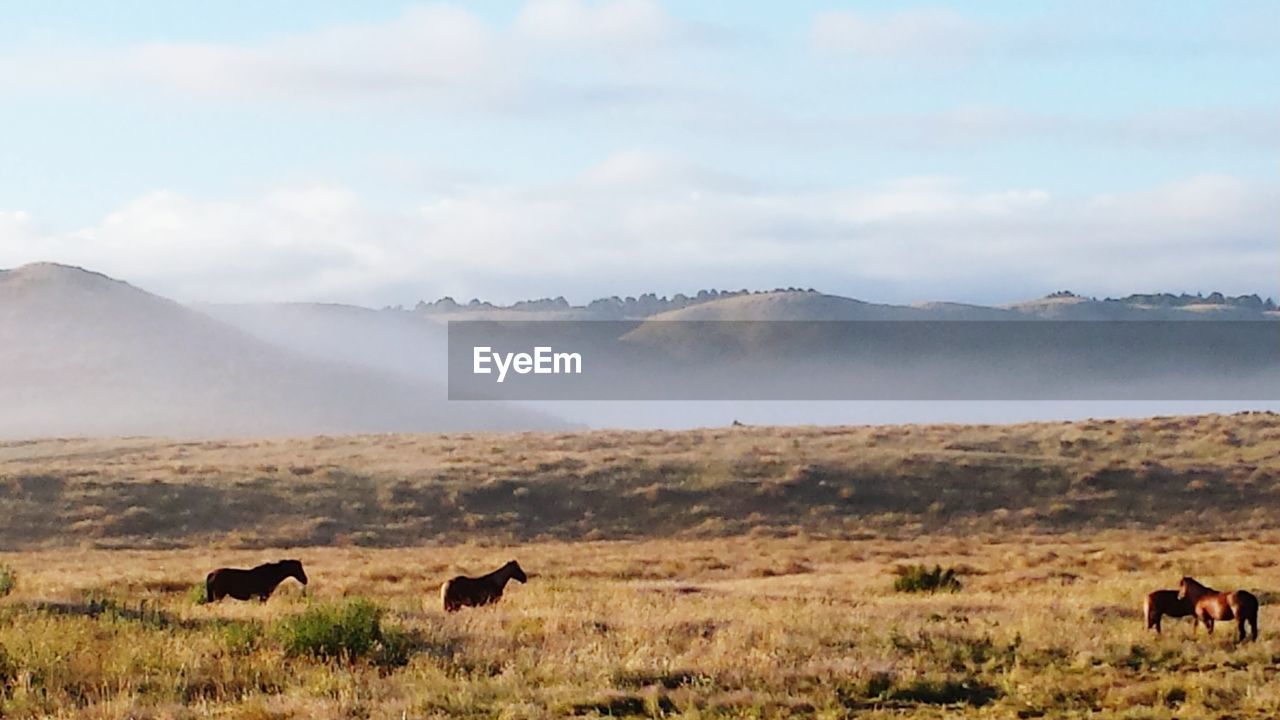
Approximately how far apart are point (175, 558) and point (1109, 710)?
3457cm

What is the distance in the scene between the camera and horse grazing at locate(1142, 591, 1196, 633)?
15.4 metres

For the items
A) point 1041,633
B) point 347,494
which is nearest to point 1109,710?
point 1041,633

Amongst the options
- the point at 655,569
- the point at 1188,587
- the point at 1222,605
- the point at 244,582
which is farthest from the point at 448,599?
the point at 655,569

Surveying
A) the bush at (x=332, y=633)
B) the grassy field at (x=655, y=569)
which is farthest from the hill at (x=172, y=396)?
the bush at (x=332, y=633)

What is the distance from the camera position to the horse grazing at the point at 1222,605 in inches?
583

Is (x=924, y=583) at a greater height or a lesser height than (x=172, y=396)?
lesser

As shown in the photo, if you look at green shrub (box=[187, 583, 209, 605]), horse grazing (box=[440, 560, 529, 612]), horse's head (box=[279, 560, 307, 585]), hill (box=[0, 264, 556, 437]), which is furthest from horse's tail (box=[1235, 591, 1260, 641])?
hill (box=[0, 264, 556, 437])

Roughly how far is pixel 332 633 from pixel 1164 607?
8979mm

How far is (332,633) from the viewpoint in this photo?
1378 centimetres

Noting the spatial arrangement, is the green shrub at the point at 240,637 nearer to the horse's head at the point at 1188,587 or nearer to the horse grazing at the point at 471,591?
the horse grazing at the point at 471,591

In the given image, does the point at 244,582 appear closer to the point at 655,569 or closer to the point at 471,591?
the point at 471,591

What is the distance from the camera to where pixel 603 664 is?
12.8m

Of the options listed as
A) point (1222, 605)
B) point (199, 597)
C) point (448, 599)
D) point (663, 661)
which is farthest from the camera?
point (199, 597)

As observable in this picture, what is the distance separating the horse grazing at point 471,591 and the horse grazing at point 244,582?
2677 mm
